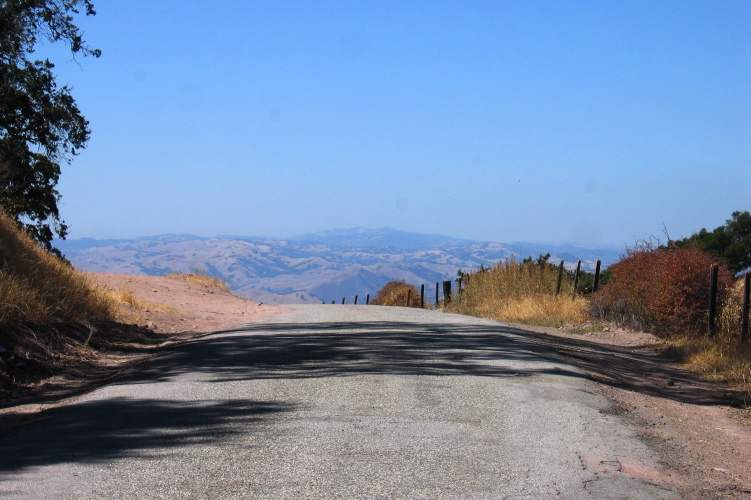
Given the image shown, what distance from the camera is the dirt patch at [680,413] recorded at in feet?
18.7

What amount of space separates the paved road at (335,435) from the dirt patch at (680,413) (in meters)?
0.30

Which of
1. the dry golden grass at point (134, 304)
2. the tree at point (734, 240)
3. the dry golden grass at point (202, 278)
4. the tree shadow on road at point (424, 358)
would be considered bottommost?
the tree shadow on road at point (424, 358)

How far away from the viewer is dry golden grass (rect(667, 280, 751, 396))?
11039 mm

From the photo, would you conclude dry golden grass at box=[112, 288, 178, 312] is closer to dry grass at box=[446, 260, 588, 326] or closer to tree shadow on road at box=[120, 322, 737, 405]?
tree shadow on road at box=[120, 322, 737, 405]

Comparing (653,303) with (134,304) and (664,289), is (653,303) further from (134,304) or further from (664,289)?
(134,304)

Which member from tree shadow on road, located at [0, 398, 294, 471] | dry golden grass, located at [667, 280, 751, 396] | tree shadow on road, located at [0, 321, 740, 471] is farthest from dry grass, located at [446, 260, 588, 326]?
tree shadow on road, located at [0, 398, 294, 471]

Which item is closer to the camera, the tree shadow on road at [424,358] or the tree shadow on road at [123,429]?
the tree shadow on road at [123,429]

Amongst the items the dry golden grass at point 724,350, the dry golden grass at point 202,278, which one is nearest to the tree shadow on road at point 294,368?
the dry golden grass at point 724,350

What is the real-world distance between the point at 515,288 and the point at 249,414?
1835cm

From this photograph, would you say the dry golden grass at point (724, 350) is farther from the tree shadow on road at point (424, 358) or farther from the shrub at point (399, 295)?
the shrub at point (399, 295)

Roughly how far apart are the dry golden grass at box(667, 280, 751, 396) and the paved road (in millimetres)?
2745

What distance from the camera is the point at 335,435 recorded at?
6.27 meters

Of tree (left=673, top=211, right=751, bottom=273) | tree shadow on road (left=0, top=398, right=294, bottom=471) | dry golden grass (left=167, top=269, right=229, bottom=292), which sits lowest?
tree shadow on road (left=0, top=398, right=294, bottom=471)

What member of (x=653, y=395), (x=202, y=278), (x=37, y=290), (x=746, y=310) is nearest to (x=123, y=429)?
(x=37, y=290)
